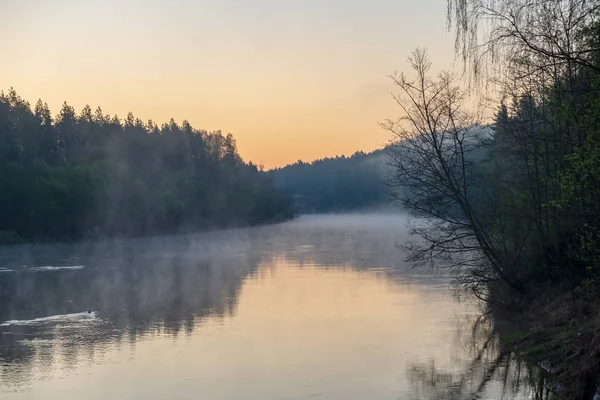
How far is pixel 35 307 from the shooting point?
92.9 ft

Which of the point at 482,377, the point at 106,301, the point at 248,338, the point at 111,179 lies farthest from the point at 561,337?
the point at 111,179

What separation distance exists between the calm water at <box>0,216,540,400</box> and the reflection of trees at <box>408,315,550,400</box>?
45 mm

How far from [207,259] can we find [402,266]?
1574cm

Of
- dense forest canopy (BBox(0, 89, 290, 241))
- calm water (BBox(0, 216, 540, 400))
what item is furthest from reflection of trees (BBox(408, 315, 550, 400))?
dense forest canopy (BBox(0, 89, 290, 241))

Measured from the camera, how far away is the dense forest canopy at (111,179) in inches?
3059

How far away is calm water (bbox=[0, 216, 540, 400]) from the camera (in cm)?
1546

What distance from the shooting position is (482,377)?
1565 cm

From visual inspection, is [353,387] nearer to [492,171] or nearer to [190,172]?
[492,171]

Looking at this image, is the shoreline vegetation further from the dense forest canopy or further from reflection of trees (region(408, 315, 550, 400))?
the dense forest canopy

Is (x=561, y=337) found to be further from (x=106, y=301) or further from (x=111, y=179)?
(x=111, y=179)

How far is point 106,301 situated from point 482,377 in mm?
18527

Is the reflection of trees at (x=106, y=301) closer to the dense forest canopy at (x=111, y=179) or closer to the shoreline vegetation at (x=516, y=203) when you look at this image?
the shoreline vegetation at (x=516, y=203)

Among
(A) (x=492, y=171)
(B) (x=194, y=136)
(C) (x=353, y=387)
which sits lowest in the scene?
(C) (x=353, y=387)

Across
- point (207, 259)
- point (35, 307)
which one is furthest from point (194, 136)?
point (35, 307)
